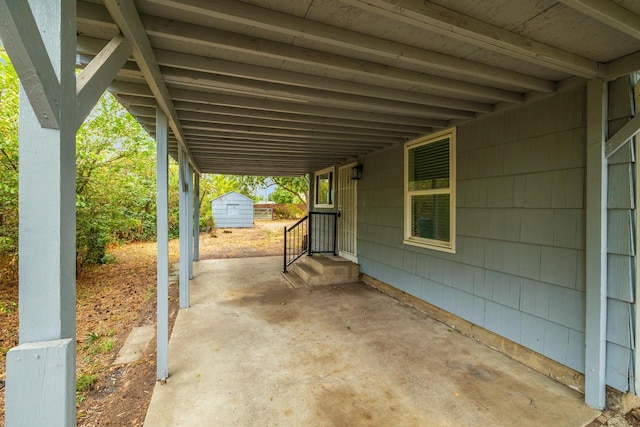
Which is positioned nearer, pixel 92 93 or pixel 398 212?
pixel 92 93

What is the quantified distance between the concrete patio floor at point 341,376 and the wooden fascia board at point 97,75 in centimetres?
198

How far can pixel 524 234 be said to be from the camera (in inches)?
108

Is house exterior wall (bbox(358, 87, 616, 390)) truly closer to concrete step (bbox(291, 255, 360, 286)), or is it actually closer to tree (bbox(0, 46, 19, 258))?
concrete step (bbox(291, 255, 360, 286))

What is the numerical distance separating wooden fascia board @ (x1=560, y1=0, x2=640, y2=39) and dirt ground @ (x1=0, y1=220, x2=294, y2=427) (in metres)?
3.47

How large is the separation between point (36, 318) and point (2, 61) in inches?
218

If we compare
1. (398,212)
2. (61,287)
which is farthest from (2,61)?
(398,212)

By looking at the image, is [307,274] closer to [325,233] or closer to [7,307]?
[325,233]

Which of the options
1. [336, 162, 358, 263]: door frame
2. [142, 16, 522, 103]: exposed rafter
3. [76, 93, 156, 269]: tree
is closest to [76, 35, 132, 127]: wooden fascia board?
[142, 16, 522, 103]: exposed rafter

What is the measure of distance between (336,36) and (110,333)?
165 inches

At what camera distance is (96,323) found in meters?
3.98

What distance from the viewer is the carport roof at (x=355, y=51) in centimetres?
152

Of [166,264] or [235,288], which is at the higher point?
[166,264]

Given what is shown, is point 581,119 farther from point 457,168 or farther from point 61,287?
point 61,287

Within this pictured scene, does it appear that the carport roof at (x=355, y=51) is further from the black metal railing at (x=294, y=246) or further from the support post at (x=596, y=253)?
the black metal railing at (x=294, y=246)
